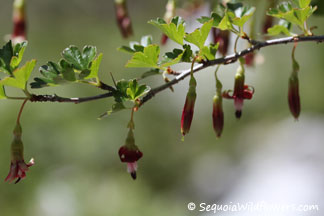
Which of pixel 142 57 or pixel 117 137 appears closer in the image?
pixel 142 57

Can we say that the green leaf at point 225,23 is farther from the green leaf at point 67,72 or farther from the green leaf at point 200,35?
the green leaf at point 67,72

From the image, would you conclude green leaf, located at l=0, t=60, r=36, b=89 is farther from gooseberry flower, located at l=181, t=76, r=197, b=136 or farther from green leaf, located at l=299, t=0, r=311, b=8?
green leaf, located at l=299, t=0, r=311, b=8

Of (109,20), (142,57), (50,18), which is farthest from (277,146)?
(50,18)

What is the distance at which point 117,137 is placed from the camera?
2564 millimetres

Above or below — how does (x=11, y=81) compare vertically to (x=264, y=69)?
below

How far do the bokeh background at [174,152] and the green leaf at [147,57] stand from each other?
1.32 m

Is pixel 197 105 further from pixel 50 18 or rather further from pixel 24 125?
pixel 50 18

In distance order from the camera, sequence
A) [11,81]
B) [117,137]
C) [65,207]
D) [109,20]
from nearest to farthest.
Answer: [11,81], [65,207], [117,137], [109,20]

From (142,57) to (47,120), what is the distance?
2.06m

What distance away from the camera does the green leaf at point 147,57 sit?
0.63m

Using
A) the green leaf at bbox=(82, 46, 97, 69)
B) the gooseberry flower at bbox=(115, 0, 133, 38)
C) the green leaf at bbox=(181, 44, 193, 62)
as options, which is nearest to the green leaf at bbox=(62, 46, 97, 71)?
the green leaf at bbox=(82, 46, 97, 69)

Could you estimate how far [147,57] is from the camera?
2.09ft

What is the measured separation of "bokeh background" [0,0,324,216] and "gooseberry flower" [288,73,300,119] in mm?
1138

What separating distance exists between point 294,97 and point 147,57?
0.84 feet
